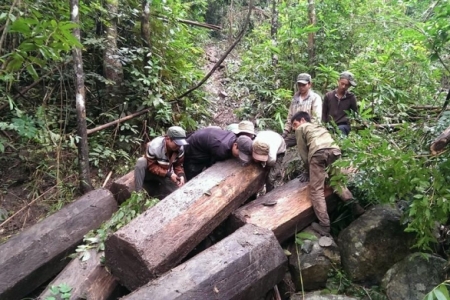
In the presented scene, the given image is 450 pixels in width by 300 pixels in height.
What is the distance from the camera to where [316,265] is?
412 centimetres

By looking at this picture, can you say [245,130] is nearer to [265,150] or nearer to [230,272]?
[265,150]

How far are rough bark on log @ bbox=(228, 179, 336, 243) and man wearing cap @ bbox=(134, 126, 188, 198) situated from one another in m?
1.13

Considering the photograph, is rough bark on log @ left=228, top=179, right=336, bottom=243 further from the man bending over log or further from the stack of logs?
the man bending over log

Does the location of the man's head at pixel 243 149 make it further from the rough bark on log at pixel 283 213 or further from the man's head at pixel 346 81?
the man's head at pixel 346 81

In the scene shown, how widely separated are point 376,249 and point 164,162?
9.77 ft

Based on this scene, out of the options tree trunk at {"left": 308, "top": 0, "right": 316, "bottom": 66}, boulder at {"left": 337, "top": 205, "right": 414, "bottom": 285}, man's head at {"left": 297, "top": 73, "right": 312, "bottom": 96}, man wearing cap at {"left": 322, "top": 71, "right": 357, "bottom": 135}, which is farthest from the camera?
tree trunk at {"left": 308, "top": 0, "right": 316, "bottom": 66}

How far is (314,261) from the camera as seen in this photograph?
4.14 m

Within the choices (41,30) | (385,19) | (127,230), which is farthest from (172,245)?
(385,19)

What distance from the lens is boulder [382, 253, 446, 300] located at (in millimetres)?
3668

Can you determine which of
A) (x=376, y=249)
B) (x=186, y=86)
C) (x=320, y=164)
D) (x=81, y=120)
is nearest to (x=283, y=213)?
(x=320, y=164)

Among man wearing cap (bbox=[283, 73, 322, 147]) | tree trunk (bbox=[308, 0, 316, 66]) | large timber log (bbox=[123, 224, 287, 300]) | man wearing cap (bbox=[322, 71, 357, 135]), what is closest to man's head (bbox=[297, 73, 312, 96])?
man wearing cap (bbox=[283, 73, 322, 147])

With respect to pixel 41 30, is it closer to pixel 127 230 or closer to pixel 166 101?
pixel 127 230

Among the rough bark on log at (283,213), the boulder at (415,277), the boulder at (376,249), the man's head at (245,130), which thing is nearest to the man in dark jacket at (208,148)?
the man's head at (245,130)

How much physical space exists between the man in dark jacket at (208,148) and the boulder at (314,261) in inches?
60.8
